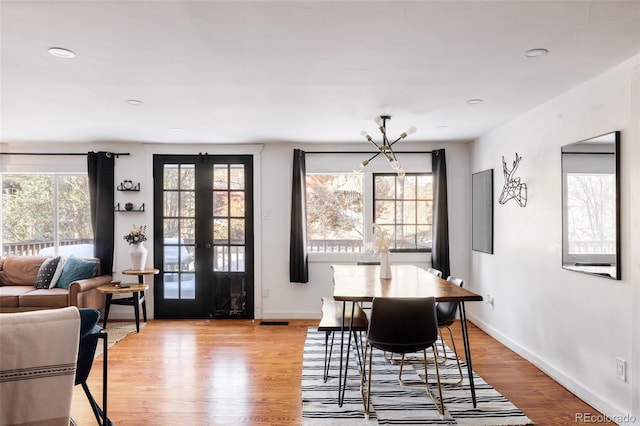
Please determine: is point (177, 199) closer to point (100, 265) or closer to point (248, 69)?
point (100, 265)

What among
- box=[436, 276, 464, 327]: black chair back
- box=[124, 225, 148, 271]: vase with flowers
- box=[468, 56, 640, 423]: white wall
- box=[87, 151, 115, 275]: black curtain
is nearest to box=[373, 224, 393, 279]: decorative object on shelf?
box=[436, 276, 464, 327]: black chair back

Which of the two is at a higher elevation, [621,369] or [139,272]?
[139,272]

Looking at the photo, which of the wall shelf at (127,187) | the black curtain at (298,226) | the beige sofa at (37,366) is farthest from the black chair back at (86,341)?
the wall shelf at (127,187)

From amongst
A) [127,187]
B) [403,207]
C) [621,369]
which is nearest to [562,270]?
[621,369]

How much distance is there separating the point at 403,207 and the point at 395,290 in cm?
270

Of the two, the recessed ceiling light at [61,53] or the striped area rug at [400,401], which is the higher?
the recessed ceiling light at [61,53]

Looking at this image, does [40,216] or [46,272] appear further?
[40,216]

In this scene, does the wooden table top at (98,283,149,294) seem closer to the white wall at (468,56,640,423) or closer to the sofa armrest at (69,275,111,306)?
the sofa armrest at (69,275,111,306)

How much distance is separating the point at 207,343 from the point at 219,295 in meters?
1.18

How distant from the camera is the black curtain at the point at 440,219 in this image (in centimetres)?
524

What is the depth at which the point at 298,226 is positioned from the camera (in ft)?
17.4

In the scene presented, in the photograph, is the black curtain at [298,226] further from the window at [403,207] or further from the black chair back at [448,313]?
the black chair back at [448,313]

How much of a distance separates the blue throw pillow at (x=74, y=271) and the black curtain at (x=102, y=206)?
0.30 m

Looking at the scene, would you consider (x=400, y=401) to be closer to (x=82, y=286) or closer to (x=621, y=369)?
(x=621, y=369)
